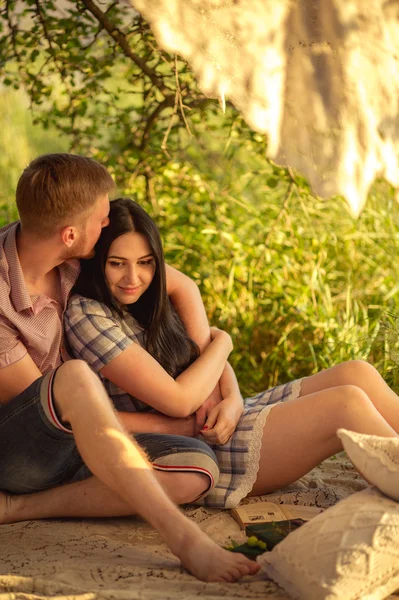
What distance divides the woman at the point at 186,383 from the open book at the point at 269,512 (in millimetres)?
60

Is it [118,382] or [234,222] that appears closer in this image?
[118,382]

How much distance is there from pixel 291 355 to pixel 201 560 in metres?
2.82

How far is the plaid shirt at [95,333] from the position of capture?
2.96 metres

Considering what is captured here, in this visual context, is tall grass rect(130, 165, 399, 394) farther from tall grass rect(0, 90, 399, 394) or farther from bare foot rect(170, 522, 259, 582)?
bare foot rect(170, 522, 259, 582)

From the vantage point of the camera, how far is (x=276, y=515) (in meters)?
2.98

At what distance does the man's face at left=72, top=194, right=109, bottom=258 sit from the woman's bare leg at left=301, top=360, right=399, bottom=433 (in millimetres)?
1021

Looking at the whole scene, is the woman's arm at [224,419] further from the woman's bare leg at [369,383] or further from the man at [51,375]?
the woman's bare leg at [369,383]

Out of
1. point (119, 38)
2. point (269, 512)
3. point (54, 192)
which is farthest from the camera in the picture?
point (119, 38)

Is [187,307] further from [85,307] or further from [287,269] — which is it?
[287,269]

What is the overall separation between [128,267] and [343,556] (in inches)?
53.0

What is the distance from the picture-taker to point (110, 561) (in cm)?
257

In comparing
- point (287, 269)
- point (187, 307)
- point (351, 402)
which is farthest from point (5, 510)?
point (287, 269)

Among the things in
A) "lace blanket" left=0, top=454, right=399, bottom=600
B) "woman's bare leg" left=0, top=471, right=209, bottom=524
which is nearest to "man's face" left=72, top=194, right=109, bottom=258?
"woman's bare leg" left=0, top=471, right=209, bottom=524

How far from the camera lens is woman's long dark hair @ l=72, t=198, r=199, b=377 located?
3.11 metres
